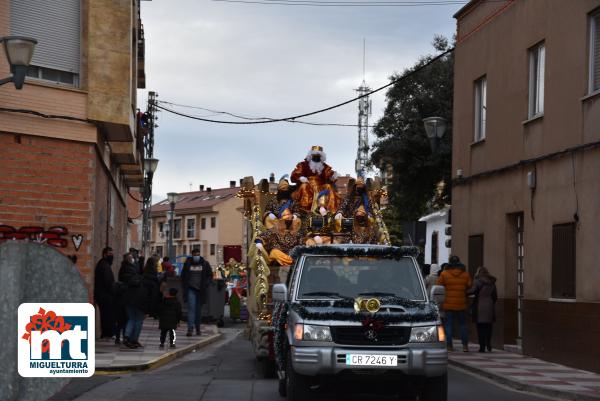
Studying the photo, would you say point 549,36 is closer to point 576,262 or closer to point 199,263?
point 576,262

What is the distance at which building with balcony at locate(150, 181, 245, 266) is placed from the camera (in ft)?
349

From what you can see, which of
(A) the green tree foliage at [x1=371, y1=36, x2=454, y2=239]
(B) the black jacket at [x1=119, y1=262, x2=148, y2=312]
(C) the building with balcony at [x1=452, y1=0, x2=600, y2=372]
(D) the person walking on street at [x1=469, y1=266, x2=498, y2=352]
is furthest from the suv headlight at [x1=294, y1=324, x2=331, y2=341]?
(A) the green tree foliage at [x1=371, y1=36, x2=454, y2=239]

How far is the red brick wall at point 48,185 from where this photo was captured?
18.4 metres

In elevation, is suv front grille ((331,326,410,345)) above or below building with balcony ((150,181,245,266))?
below

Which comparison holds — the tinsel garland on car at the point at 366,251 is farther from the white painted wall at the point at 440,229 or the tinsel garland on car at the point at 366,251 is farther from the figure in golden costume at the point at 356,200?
the white painted wall at the point at 440,229

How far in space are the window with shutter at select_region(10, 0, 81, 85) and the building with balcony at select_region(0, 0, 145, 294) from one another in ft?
0.06

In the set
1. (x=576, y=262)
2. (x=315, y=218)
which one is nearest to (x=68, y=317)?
(x=315, y=218)

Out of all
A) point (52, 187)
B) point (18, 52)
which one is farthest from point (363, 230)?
point (18, 52)

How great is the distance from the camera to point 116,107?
65.5ft

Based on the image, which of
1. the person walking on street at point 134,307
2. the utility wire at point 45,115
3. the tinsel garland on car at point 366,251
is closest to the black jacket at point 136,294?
the person walking on street at point 134,307

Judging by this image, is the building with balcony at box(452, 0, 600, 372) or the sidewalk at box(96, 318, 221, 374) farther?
the building with balcony at box(452, 0, 600, 372)

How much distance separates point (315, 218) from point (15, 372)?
13.9 m

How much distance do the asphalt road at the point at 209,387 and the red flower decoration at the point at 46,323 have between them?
6664mm

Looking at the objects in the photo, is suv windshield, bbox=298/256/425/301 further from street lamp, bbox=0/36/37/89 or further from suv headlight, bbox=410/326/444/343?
street lamp, bbox=0/36/37/89
